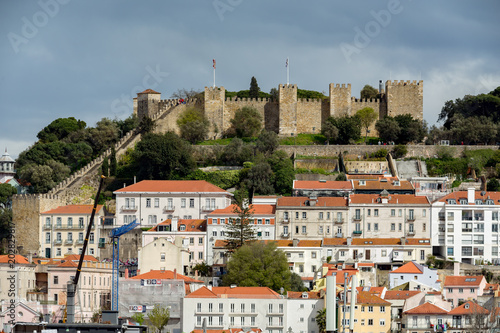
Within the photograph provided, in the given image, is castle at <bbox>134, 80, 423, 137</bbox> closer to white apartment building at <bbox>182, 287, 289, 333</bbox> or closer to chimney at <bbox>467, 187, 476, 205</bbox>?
chimney at <bbox>467, 187, 476, 205</bbox>

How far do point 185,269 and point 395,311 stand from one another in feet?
48.5

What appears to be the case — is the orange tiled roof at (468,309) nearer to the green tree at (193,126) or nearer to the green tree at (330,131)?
the green tree at (330,131)

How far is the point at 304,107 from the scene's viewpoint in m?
94.5

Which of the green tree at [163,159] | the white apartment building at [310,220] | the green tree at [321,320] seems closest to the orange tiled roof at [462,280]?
the white apartment building at [310,220]

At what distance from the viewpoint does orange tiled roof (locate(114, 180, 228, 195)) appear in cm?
7344

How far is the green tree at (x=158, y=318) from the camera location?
56156mm

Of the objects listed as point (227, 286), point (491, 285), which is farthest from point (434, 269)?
point (227, 286)

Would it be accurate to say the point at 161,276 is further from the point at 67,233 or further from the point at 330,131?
the point at 330,131

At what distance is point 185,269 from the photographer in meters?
66.2

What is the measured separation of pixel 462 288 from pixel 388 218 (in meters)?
9.08

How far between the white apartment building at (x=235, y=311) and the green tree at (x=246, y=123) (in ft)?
116

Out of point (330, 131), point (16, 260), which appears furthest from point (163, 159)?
point (16, 260)

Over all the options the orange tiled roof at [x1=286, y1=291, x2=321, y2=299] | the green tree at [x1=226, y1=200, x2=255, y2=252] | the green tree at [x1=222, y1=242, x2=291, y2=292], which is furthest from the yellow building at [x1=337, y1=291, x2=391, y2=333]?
the green tree at [x1=226, y1=200, x2=255, y2=252]

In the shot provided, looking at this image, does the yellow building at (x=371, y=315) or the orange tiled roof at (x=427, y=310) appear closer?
the yellow building at (x=371, y=315)
